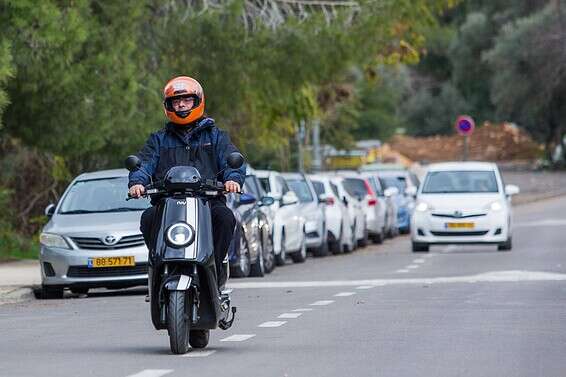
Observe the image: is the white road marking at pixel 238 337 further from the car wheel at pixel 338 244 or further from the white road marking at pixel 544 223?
the white road marking at pixel 544 223

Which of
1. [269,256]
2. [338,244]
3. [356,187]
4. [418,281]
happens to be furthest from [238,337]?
[356,187]

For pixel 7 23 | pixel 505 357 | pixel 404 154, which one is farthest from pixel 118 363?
pixel 404 154

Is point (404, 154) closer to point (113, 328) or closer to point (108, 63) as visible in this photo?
point (108, 63)

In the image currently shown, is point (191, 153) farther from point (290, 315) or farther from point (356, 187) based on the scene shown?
point (356, 187)

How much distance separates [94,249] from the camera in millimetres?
22281

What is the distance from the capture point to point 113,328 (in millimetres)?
→ 16609

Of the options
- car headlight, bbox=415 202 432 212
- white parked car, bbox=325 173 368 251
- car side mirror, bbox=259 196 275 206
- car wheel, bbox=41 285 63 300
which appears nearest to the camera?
car wheel, bbox=41 285 63 300

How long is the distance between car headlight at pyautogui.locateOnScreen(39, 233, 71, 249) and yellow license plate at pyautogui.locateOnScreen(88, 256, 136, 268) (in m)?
0.43

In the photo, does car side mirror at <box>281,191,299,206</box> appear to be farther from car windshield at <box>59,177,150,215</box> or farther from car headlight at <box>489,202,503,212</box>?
car windshield at <box>59,177,150,215</box>

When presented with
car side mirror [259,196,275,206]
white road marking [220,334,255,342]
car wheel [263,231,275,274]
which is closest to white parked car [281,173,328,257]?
car wheel [263,231,275,274]

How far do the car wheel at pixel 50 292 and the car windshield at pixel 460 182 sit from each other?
506 inches

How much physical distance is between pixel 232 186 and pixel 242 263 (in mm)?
12421

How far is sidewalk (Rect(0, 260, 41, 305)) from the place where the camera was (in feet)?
74.3

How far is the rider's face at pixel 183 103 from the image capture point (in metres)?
13.8
